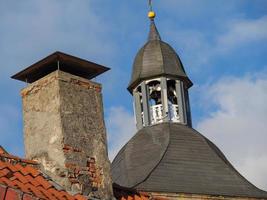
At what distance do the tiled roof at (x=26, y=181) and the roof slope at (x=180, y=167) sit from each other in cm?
1387

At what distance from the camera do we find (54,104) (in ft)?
41.5

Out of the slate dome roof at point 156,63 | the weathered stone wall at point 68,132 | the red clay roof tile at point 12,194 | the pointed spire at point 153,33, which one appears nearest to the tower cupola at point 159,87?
the slate dome roof at point 156,63

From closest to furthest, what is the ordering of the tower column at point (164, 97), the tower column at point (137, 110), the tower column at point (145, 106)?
the tower column at point (164, 97), the tower column at point (145, 106), the tower column at point (137, 110)

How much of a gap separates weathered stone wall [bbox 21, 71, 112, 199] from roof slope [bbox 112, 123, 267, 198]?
13187mm

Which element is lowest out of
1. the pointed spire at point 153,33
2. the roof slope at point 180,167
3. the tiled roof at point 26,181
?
the tiled roof at point 26,181

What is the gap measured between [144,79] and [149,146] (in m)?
2.87

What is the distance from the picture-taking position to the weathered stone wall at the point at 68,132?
12.4 meters

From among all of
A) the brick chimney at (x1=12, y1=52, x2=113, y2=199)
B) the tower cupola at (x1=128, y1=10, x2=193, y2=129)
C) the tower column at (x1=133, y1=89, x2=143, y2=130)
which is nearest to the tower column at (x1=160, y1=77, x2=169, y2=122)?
the tower cupola at (x1=128, y1=10, x2=193, y2=129)

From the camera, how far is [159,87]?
30438 millimetres

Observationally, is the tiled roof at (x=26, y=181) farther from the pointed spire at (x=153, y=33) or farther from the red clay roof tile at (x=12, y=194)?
the pointed spire at (x=153, y=33)

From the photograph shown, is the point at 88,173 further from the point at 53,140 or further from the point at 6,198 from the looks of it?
the point at 6,198

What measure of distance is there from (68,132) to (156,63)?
1870 cm

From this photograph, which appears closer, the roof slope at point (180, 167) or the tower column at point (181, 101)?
the roof slope at point (180, 167)

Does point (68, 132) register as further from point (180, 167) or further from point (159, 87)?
point (159, 87)
